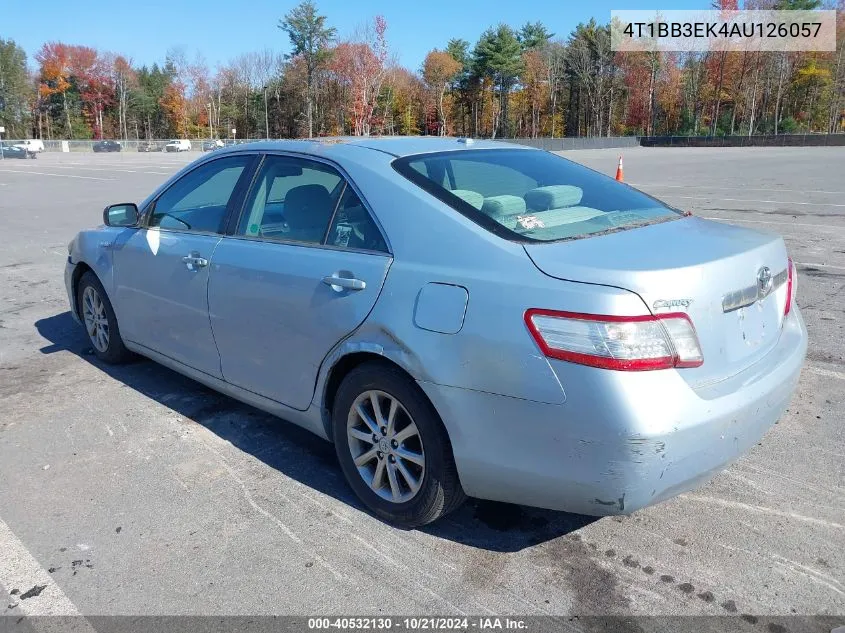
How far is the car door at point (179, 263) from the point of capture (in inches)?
152

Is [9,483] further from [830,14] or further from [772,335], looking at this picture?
[830,14]

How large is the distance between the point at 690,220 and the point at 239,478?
2537mm

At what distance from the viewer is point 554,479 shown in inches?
96.8

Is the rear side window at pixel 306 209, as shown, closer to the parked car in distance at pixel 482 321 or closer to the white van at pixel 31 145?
the parked car in distance at pixel 482 321

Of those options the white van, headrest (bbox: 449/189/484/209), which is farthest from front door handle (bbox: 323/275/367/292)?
the white van

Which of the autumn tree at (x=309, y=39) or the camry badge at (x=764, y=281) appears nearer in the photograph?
the camry badge at (x=764, y=281)

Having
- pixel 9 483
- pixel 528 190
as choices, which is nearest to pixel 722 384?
pixel 528 190

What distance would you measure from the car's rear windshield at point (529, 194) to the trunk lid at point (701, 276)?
18cm

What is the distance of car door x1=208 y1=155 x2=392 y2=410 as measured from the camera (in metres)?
3.02

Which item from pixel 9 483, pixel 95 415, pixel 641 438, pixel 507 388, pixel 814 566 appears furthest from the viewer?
pixel 95 415

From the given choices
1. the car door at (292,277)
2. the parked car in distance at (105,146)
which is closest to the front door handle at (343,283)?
the car door at (292,277)

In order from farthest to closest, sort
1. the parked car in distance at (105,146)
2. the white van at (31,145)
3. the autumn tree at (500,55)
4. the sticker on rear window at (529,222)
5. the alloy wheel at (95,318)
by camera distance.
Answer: the autumn tree at (500,55) < the parked car in distance at (105,146) < the white van at (31,145) < the alloy wheel at (95,318) < the sticker on rear window at (529,222)

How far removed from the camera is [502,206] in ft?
9.96

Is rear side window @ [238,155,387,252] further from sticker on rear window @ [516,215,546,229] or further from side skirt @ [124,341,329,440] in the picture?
side skirt @ [124,341,329,440]
